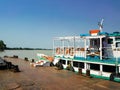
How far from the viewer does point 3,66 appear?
81.4 ft

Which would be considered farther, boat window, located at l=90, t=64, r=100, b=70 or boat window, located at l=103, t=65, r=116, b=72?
boat window, located at l=90, t=64, r=100, b=70

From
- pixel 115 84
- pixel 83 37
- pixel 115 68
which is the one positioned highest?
pixel 83 37

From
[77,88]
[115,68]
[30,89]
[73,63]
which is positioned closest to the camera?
[30,89]

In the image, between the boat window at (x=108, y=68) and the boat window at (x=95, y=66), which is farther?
the boat window at (x=95, y=66)

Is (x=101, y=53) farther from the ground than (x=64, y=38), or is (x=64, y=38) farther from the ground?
(x=64, y=38)

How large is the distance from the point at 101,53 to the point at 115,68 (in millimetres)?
2262

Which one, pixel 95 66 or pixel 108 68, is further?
pixel 95 66

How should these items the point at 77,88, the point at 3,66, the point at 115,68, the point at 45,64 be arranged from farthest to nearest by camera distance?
the point at 45,64, the point at 3,66, the point at 115,68, the point at 77,88

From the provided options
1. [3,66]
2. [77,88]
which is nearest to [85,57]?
[77,88]

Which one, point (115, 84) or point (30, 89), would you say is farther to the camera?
point (115, 84)

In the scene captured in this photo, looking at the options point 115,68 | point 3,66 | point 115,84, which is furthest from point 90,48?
point 3,66

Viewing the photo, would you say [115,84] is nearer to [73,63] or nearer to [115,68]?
[115,68]

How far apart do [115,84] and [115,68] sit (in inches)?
79.6

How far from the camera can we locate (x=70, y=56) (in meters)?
23.8
